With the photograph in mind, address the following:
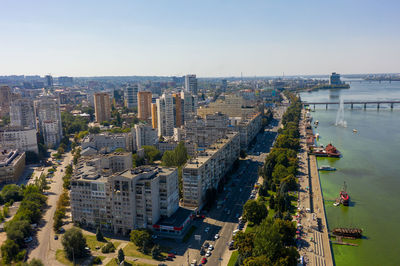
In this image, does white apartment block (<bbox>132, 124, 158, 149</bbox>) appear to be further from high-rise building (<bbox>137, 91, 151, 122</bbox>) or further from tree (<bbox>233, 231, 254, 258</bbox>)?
tree (<bbox>233, 231, 254, 258</bbox>)

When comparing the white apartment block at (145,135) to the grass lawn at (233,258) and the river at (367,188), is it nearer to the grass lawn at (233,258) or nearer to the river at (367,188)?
the river at (367,188)

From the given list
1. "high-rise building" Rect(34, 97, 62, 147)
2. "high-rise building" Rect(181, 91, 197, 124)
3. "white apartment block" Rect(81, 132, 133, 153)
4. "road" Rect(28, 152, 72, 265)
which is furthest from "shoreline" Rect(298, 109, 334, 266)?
"high-rise building" Rect(34, 97, 62, 147)

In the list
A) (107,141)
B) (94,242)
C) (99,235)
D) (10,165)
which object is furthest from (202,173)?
(10,165)

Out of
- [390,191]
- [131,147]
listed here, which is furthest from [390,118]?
[131,147]

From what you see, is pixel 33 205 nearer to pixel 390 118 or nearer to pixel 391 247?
pixel 391 247

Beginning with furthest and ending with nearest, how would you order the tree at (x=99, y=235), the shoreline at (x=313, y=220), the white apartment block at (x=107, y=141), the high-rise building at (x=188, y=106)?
the high-rise building at (x=188, y=106)
the white apartment block at (x=107, y=141)
the tree at (x=99, y=235)
the shoreline at (x=313, y=220)

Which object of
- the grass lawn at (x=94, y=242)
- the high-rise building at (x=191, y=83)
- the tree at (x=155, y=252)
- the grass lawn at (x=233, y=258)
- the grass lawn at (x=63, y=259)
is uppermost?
the high-rise building at (x=191, y=83)

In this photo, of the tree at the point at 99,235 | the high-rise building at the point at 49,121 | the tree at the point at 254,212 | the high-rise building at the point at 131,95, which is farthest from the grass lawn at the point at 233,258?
the high-rise building at the point at 131,95
